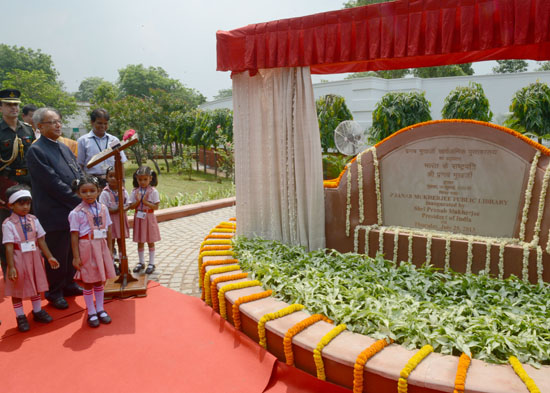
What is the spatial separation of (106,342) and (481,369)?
269cm

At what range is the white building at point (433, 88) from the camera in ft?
58.3

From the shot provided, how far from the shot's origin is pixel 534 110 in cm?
1277

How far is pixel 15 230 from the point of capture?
3.22 meters

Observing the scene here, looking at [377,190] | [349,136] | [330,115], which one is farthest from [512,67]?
[377,190]

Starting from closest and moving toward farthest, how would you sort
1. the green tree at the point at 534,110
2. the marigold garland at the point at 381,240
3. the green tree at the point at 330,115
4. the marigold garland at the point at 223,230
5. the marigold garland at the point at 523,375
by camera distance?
the marigold garland at the point at 523,375
the marigold garland at the point at 381,240
the marigold garland at the point at 223,230
the green tree at the point at 534,110
the green tree at the point at 330,115

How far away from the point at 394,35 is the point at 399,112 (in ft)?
39.5

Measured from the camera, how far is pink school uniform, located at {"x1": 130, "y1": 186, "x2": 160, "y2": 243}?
14.8 ft

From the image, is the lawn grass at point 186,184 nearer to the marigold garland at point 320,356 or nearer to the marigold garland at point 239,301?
the marigold garland at point 239,301

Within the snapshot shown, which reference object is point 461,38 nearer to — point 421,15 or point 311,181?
point 421,15

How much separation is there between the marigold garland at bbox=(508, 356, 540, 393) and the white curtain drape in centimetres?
238

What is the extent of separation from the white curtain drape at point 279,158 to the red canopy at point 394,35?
0.86ft

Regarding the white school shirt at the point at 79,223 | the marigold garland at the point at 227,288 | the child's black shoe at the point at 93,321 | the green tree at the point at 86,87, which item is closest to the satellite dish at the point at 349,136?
the marigold garland at the point at 227,288

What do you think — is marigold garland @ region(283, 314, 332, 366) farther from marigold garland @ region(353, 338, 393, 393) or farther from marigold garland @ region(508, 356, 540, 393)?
marigold garland @ region(508, 356, 540, 393)

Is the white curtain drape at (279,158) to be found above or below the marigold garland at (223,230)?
above
